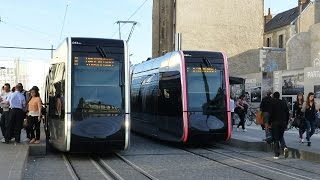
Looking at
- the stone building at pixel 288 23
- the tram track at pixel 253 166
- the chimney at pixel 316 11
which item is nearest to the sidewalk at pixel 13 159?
the tram track at pixel 253 166

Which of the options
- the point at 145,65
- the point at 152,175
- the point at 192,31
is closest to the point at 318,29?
the point at 192,31

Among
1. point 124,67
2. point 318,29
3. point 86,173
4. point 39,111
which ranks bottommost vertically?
point 86,173

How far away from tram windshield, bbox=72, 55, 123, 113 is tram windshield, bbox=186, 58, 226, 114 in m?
3.07

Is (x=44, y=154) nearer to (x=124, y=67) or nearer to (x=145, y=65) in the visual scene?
(x=124, y=67)

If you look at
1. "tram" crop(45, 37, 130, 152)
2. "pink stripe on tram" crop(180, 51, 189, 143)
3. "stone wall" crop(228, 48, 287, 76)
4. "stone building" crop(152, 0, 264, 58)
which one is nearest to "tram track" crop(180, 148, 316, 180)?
"pink stripe on tram" crop(180, 51, 189, 143)

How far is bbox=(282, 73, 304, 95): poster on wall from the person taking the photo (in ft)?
86.7

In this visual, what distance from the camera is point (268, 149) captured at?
15438 millimetres

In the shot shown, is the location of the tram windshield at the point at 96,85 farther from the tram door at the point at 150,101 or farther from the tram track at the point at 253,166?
the tram door at the point at 150,101

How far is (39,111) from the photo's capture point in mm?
14609

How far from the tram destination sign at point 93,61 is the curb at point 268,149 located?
543cm

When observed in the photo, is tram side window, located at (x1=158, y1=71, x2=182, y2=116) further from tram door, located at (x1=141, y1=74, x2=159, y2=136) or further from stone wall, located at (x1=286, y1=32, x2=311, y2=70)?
stone wall, located at (x1=286, y1=32, x2=311, y2=70)

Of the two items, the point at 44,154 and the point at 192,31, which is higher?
the point at 192,31

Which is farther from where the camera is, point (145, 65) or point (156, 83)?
Result: point (145, 65)

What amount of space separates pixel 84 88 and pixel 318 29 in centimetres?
3221
